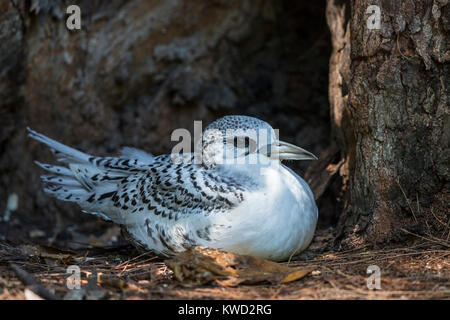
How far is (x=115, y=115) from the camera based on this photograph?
6828 millimetres

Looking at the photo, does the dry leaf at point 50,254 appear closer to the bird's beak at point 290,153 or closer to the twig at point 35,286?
the twig at point 35,286

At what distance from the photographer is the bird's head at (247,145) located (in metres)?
4.40

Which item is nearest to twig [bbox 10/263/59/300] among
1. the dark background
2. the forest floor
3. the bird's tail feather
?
the forest floor

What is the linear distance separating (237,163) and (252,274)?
1.07 metres

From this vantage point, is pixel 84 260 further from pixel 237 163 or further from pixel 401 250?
pixel 401 250

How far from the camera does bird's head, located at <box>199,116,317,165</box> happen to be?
440 centimetres

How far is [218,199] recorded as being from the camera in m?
4.20

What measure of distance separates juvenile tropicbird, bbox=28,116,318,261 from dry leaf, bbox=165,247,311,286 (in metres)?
0.18

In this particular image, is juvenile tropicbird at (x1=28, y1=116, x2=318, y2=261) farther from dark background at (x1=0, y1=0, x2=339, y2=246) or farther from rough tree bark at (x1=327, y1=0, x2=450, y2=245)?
dark background at (x1=0, y1=0, x2=339, y2=246)

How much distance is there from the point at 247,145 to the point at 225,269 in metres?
1.19

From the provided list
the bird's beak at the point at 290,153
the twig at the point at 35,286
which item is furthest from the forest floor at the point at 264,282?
the bird's beak at the point at 290,153

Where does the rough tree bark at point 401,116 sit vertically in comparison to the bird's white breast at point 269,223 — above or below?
above

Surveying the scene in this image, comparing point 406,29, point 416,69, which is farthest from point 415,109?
point 406,29

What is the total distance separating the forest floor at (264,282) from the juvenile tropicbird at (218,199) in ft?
0.91
